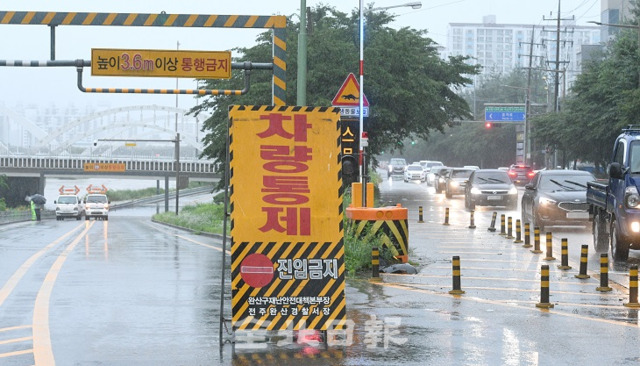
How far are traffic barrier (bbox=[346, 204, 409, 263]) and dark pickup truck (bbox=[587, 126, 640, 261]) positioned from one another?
163 inches

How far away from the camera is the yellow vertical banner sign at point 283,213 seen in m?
10.6

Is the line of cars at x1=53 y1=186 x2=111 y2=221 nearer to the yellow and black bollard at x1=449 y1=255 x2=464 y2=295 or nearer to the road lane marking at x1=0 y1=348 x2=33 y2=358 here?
the yellow and black bollard at x1=449 y1=255 x2=464 y2=295

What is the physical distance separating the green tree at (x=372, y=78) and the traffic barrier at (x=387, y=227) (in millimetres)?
24232

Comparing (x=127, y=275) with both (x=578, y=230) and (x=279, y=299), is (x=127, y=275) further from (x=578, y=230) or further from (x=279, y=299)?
(x=578, y=230)

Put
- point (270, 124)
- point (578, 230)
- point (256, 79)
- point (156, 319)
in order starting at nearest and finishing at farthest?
point (270, 124) < point (156, 319) < point (578, 230) < point (256, 79)

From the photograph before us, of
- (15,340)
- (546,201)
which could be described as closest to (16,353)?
(15,340)

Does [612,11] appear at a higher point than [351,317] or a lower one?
higher

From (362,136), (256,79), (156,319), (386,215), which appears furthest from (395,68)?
(156,319)

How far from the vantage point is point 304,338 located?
11.2 metres

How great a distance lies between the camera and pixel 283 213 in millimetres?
10609

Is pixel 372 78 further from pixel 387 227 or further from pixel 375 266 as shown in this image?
pixel 375 266

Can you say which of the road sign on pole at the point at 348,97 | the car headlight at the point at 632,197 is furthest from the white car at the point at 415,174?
the car headlight at the point at 632,197

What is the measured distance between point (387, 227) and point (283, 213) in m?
8.84

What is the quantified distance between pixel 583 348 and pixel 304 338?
282 centimetres
